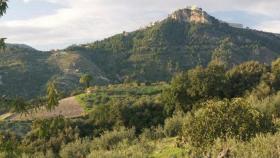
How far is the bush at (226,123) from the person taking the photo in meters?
29.1

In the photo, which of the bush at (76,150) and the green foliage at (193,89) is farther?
the green foliage at (193,89)

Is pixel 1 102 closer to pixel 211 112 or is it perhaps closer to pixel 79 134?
pixel 211 112

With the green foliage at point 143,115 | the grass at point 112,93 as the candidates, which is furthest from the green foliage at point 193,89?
the grass at point 112,93

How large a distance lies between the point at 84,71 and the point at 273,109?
131105 millimetres

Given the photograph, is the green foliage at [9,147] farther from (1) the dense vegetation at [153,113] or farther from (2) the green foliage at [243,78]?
(2) the green foliage at [243,78]

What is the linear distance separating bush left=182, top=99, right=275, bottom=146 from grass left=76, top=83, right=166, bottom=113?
2159 inches

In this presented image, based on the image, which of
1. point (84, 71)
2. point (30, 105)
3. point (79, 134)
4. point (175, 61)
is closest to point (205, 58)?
point (175, 61)

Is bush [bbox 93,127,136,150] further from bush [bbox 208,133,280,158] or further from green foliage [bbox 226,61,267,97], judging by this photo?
bush [bbox 208,133,280,158]

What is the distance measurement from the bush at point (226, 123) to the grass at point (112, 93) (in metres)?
54.8

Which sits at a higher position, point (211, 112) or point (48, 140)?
point (211, 112)

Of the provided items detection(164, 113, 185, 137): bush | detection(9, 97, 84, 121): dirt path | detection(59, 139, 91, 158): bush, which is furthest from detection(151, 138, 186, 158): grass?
detection(9, 97, 84, 121): dirt path

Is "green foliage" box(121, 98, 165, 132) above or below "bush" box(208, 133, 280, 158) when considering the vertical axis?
below

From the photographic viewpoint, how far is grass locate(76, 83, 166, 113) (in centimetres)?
8919

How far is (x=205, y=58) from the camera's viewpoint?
199m
